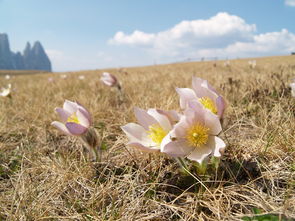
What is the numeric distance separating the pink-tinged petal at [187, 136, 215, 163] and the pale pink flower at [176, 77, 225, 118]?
13 centimetres

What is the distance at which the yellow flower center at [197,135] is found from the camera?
3.62 feet

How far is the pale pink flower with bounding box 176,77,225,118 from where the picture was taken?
1.20 m

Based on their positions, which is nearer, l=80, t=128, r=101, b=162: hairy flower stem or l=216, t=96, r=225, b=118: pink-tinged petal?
l=216, t=96, r=225, b=118: pink-tinged petal

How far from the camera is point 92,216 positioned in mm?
1100

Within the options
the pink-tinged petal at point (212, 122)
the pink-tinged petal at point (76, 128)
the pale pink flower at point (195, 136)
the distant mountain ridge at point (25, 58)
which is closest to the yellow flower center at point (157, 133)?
the pale pink flower at point (195, 136)

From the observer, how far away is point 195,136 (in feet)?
3.62

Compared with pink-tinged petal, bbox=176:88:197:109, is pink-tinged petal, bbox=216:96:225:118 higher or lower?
lower

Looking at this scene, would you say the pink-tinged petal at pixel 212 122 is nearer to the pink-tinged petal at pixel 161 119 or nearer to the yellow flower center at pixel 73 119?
the pink-tinged petal at pixel 161 119

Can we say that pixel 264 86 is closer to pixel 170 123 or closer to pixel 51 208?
pixel 170 123

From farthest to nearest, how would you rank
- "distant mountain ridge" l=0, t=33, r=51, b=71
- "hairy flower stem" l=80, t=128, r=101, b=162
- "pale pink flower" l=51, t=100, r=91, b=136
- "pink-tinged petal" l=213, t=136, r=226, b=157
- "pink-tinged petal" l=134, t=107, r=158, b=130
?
"distant mountain ridge" l=0, t=33, r=51, b=71 < "hairy flower stem" l=80, t=128, r=101, b=162 < "pale pink flower" l=51, t=100, r=91, b=136 < "pink-tinged petal" l=134, t=107, r=158, b=130 < "pink-tinged petal" l=213, t=136, r=226, b=157

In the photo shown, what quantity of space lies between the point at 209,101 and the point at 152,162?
44 centimetres

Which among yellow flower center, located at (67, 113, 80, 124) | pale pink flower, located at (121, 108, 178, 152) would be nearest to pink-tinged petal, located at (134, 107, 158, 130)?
pale pink flower, located at (121, 108, 178, 152)

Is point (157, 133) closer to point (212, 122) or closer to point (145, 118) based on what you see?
point (145, 118)

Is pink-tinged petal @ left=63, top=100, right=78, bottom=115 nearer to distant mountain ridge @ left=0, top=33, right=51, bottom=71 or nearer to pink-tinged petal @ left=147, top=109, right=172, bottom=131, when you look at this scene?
pink-tinged petal @ left=147, top=109, right=172, bottom=131
